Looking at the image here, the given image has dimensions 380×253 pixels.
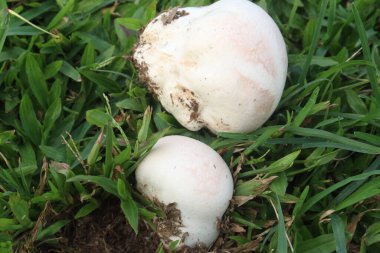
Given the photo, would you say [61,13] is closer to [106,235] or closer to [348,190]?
[106,235]

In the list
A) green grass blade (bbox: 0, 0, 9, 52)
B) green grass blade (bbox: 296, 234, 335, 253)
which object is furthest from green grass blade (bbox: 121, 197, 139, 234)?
green grass blade (bbox: 0, 0, 9, 52)

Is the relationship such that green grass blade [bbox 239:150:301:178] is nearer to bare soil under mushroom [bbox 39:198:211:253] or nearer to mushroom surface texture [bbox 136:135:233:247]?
mushroom surface texture [bbox 136:135:233:247]

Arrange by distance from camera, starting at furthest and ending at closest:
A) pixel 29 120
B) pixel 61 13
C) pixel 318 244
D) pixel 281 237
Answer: pixel 61 13, pixel 29 120, pixel 318 244, pixel 281 237

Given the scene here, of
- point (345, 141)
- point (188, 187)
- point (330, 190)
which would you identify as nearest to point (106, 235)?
point (188, 187)

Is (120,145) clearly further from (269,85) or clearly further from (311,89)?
(311,89)

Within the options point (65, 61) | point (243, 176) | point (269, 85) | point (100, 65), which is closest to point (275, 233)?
point (243, 176)

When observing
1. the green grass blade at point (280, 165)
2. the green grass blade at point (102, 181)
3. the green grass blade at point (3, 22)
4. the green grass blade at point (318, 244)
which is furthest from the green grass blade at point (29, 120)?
the green grass blade at point (318, 244)

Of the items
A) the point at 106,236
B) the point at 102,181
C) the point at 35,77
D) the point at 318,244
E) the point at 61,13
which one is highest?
the point at 61,13

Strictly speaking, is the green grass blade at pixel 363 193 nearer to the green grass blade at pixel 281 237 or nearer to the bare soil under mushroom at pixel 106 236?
the green grass blade at pixel 281 237
